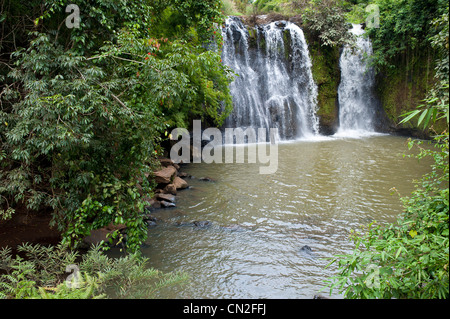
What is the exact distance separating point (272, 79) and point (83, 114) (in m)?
13.4

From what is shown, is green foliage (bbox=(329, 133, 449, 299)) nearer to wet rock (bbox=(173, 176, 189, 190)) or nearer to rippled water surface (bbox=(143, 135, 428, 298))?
rippled water surface (bbox=(143, 135, 428, 298))

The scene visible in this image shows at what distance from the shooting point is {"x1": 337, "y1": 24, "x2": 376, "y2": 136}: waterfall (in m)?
17.3

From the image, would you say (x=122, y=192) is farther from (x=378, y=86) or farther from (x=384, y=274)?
(x=378, y=86)

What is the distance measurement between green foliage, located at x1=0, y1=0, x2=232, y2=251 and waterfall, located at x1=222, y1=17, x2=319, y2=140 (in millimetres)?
10386

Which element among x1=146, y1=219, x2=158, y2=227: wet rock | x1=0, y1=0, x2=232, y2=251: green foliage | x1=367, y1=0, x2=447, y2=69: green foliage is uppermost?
x1=367, y1=0, x2=447, y2=69: green foliage

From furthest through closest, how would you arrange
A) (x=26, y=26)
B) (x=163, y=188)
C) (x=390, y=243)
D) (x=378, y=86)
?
(x=378, y=86) < (x=163, y=188) < (x=26, y=26) < (x=390, y=243)

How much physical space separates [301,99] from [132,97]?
13613mm

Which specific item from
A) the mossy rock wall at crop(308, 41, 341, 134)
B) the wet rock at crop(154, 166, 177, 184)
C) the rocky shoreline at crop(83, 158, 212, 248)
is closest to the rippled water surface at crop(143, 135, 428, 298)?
the rocky shoreline at crop(83, 158, 212, 248)

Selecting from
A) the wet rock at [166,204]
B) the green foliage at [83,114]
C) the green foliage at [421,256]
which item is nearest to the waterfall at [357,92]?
the wet rock at [166,204]

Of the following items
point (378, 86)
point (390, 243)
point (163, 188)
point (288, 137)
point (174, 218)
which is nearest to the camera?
point (390, 243)

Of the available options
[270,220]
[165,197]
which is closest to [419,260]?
[270,220]

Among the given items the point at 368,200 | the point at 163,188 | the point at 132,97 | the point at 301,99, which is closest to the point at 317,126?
the point at 301,99

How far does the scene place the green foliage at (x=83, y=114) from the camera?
3.79 metres

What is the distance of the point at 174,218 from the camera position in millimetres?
6617
